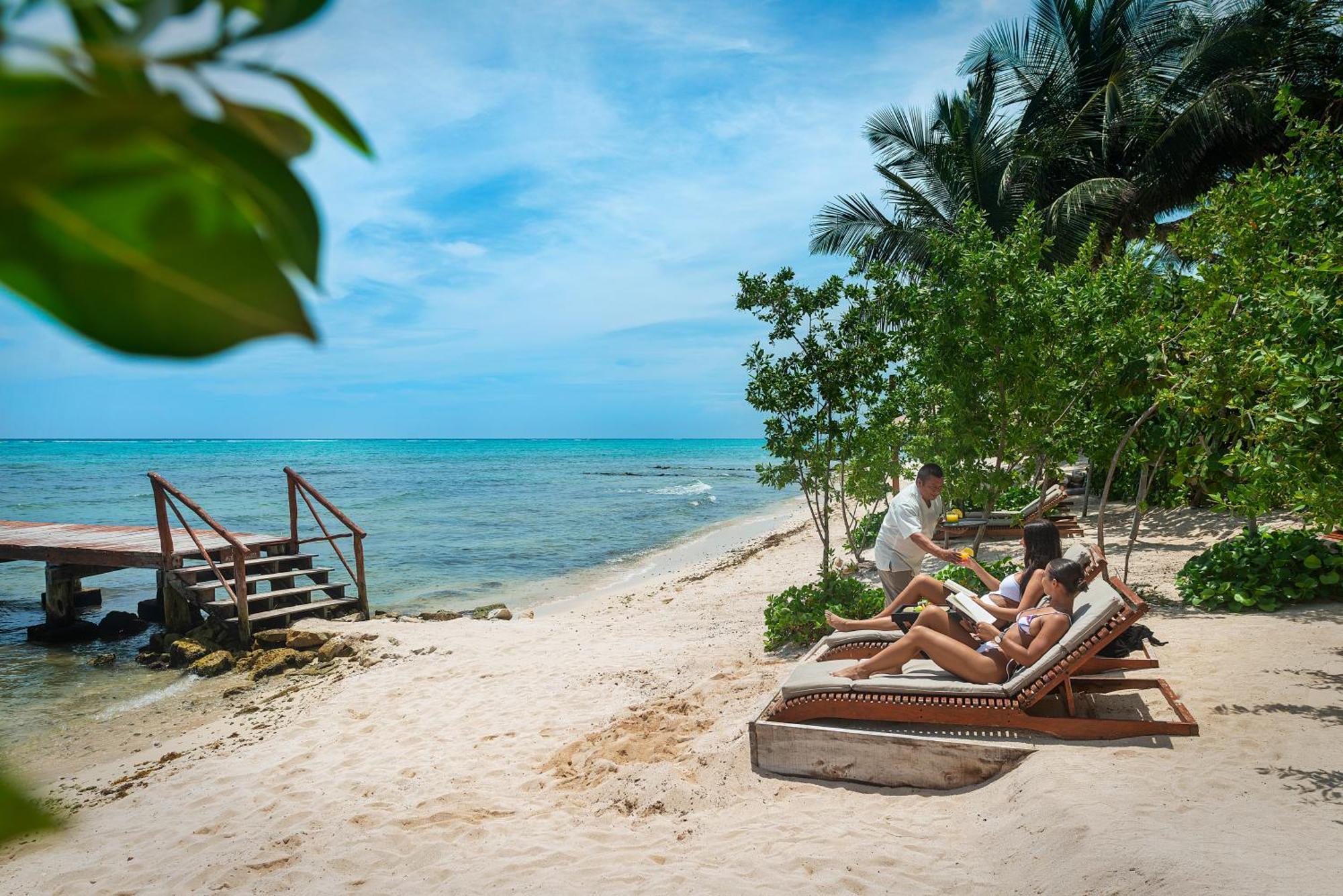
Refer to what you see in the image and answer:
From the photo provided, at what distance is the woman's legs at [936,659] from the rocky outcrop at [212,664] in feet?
28.6

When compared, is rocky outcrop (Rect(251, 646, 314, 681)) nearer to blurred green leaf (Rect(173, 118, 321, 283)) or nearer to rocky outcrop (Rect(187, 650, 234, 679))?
rocky outcrop (Rect(187, 650, 234, 679))

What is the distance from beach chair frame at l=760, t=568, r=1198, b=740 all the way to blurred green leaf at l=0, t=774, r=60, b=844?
17.3 feet

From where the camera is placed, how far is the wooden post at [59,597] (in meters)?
13.5

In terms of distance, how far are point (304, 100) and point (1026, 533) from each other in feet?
21.9

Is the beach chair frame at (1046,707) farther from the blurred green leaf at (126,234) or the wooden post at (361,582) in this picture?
the wooden post at (361,582)

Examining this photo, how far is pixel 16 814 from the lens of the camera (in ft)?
0.52

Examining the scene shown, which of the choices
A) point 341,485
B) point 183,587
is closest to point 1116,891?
point 183,587

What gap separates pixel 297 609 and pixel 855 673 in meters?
9.62

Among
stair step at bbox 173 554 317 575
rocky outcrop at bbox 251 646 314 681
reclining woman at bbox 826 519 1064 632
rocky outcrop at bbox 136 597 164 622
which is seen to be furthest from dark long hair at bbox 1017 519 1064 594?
rocky outcrop at bbox 136 597 164 622

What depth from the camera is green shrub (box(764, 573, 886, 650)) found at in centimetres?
812

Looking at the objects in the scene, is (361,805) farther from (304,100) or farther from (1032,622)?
(304,100)

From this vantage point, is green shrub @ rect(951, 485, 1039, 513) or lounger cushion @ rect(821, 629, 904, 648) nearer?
lounger cushion @ rect(821, 629, 904, 648)

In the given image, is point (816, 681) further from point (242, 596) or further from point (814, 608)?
point (242, 596)

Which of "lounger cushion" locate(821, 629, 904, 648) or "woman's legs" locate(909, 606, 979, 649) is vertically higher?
"woman's legs" locate(909, 606, 979, 649)
